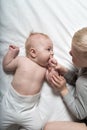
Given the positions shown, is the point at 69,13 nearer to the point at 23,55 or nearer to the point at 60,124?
the point at 23,55

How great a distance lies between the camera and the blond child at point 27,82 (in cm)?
117

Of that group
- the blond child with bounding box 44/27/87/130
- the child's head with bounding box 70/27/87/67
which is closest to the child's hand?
the blond child with bounding box 44/27/87/130

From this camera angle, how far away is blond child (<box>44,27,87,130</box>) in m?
1.13

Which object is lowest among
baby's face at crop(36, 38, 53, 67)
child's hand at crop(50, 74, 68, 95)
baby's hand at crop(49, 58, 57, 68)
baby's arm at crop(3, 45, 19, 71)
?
child's hand at crop(50, 74, 68, 95)

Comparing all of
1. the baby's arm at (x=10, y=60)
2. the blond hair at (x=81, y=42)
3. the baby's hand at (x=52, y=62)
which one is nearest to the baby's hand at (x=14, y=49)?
the baby's arm at (x=10, y=60)

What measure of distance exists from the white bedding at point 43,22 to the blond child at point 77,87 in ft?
0.18

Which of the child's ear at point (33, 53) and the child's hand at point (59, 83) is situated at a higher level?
the child's ear at point (33, 53)

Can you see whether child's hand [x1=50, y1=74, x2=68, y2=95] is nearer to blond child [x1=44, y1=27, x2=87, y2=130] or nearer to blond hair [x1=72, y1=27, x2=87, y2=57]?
blond child [x1=44, y1=27, x2=87, y2=130]

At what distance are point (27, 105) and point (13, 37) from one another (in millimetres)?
313

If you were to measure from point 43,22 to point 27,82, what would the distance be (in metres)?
0.31

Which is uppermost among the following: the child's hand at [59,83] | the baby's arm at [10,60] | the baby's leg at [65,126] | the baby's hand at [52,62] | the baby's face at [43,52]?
the baby's arm at [10,60]

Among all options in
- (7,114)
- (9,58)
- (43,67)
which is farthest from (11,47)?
(7,114)

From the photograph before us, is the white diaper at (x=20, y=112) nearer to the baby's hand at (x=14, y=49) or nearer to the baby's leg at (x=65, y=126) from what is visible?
the baby's leg at (x=65, y=126)

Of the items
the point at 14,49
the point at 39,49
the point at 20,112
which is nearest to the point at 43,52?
the point at 39,49
